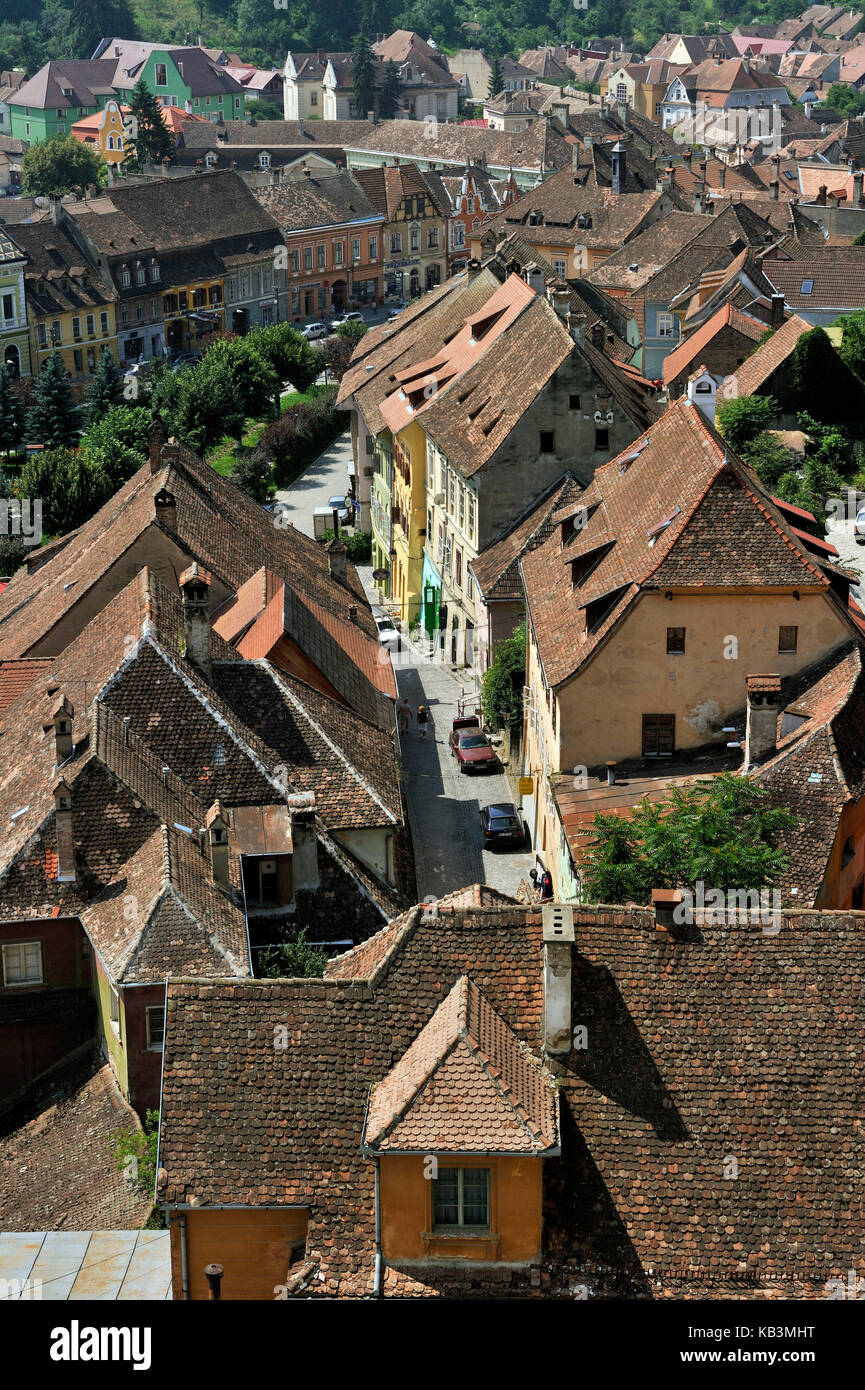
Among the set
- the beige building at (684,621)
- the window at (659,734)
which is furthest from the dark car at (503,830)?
the window at (659,734)

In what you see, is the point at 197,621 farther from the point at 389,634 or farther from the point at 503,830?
the point at 389,634

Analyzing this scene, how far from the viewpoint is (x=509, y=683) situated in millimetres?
55688

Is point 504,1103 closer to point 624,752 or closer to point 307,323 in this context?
point 624,752

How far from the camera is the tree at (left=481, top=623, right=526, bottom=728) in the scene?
183 ft

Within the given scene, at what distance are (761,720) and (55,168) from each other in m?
149

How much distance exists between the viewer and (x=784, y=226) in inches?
4577

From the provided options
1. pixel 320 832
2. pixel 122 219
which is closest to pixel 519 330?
pixel 320 832

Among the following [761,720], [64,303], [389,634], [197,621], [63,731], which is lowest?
[389,634]

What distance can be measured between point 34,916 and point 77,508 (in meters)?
49.4

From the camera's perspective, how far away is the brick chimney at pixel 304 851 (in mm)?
39438

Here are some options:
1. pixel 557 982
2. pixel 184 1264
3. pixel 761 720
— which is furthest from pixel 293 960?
pixel 557 982

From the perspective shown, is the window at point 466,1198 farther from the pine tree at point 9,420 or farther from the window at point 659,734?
the pine tree at point 9,420

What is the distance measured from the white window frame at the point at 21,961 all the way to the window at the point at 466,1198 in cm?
1708

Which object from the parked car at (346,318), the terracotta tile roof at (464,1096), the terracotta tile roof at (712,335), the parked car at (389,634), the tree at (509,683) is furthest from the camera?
the parked car at (346,318)
